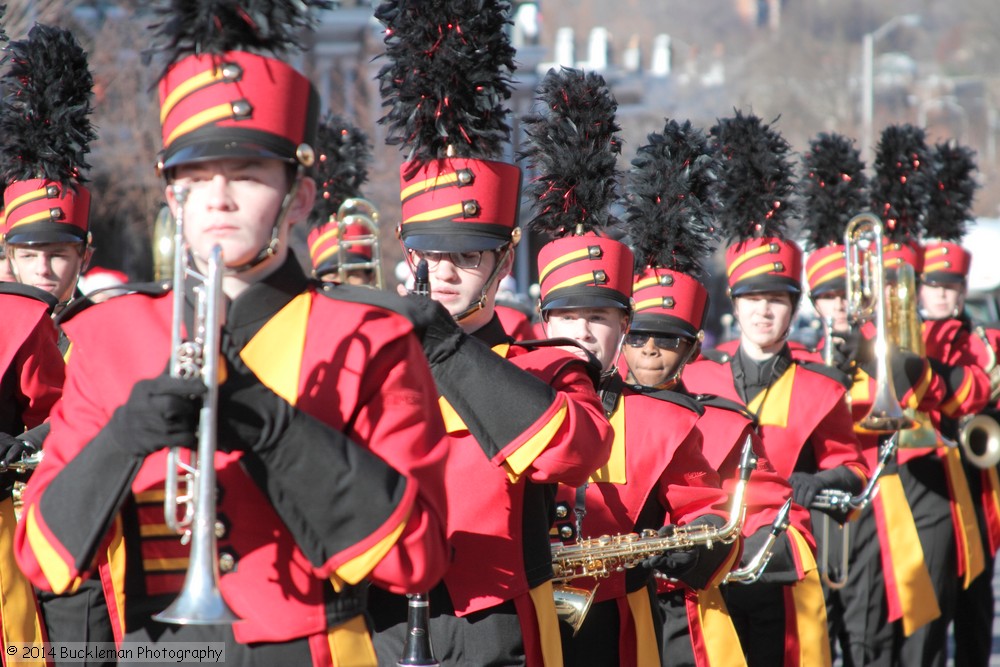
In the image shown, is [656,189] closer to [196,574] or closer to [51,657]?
[51,657]

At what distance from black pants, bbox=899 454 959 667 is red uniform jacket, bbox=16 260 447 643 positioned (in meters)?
5.43

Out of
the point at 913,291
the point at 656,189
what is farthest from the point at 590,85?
the point at 913,291

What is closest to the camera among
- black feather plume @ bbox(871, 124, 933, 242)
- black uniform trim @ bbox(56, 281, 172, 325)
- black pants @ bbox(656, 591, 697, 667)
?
black uniform trim @ bbox(56, 281, 172, 325)

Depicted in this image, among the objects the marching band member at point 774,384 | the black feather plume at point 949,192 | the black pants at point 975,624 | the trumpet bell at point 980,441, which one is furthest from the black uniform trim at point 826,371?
the black feather plume at point 949,192

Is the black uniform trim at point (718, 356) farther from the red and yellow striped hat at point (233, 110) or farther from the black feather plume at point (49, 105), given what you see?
the red and yellow striped hat at point (233, 110)

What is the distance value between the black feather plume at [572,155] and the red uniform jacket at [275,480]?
234cm

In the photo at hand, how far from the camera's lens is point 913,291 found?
8.30 m

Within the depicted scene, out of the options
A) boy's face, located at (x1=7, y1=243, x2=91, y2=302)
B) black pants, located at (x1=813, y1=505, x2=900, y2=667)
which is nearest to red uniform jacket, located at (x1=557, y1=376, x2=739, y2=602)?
boy's face, located at (x1=7, y1=243, x2=91, y2=302)

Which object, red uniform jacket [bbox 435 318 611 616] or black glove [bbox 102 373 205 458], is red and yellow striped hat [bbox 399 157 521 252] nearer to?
red uniform jacket [bbox 435 318 611 616]

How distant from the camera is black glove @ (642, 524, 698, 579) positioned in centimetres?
451

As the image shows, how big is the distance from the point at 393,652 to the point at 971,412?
564cm

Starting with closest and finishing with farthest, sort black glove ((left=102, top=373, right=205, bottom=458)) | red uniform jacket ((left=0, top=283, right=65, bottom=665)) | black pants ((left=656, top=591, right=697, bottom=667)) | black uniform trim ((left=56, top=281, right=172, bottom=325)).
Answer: black glove ((left=102, top=373, right=205, bottom=458))
black uniform trim ((left=56, top=281, right=172, bottom=325))
red uniform jacket ((left=0, top=283, right=65, bottom=665))
black pants ((left=656, top=591, right=697, bottom=667))

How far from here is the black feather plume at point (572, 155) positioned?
16.7 feet

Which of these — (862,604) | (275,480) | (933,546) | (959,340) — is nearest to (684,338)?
(862,604)
